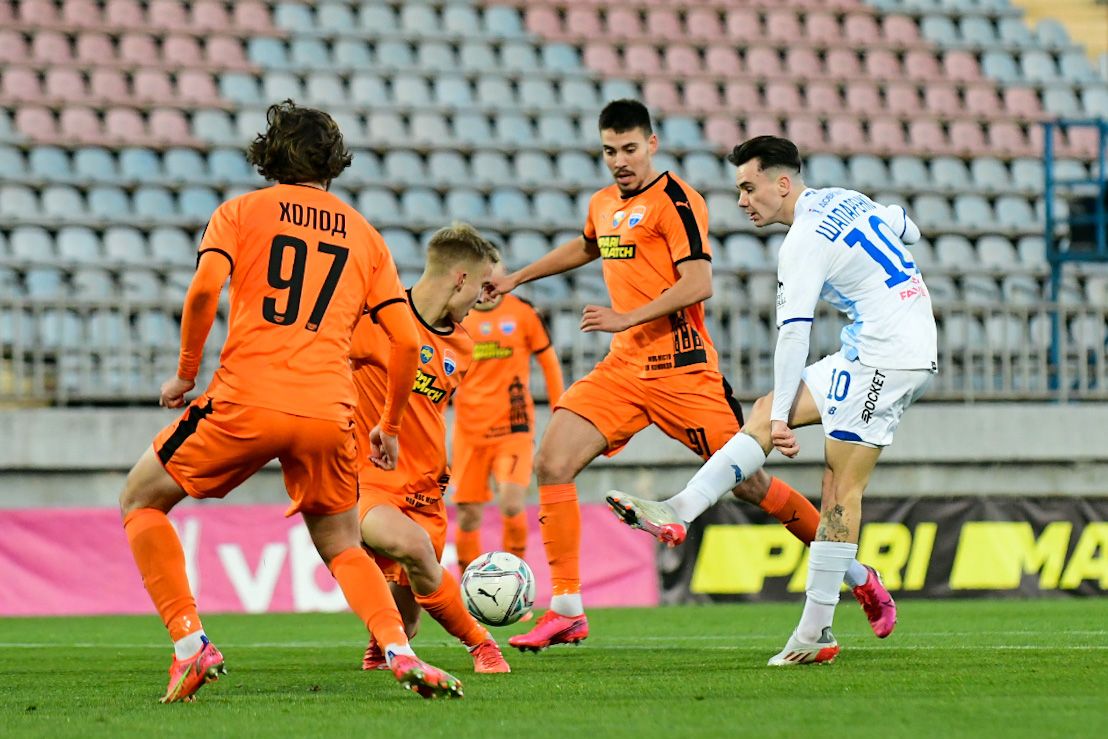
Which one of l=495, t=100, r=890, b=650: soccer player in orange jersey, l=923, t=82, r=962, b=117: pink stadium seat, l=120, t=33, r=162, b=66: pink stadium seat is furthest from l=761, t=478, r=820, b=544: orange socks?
l=923, t=82, r=962, b=117: pink stadium seat

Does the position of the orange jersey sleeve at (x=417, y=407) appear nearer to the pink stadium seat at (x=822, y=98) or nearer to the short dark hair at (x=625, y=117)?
the short dark hair at (x=625, y=117)

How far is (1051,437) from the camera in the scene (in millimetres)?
12805

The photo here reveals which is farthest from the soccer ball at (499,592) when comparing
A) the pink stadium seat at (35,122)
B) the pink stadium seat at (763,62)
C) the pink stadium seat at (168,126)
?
the pink stadium seat at (763,62)

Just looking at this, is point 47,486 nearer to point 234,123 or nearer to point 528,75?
point 234,123

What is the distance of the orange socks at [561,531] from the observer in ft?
21.4

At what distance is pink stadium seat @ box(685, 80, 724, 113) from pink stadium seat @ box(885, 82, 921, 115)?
6.80 ft

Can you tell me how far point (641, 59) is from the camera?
58.8ft

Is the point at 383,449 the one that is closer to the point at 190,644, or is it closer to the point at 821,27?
the point at 190,644

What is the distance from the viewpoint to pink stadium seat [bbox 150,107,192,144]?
51.6ft

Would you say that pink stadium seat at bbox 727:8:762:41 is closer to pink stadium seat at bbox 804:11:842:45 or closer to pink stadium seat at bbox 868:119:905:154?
pink stadium seat at bbox 804:11:842:45

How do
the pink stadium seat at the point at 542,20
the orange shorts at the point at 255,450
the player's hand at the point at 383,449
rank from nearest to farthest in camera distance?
the orange shorts at the point at 255,450 → the player's hand at the point at 383,449 → the pink stadium seat at the point at 542,20

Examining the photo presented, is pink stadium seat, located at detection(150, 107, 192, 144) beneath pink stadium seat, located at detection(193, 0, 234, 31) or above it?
beneath

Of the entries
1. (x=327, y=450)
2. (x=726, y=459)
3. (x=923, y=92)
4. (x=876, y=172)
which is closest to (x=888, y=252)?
(x=726, y=459)

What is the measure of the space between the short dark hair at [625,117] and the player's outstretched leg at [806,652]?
223 cm
